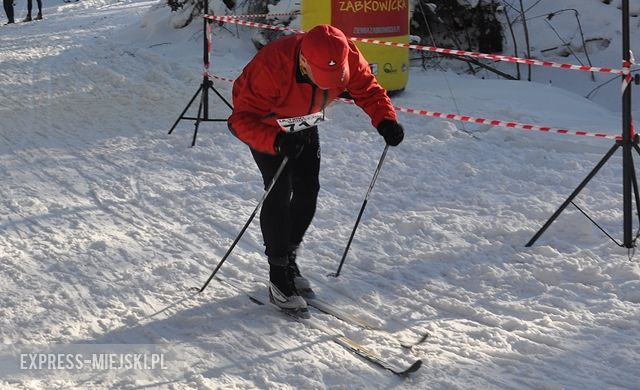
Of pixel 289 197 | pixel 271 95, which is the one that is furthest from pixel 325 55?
pixel 289 197

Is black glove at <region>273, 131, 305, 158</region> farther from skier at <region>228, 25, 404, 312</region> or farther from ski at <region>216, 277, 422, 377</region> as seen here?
ski at <region>216, 277, 422, 377</region>

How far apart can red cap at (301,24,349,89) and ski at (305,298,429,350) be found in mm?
1334

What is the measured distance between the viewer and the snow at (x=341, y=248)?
411cm

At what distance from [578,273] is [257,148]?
2275 mm

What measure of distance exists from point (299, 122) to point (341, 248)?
5.16 ft

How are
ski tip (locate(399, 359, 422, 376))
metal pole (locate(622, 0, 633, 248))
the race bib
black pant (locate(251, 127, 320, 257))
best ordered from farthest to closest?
metal pole (locate(622, 0, 633, 248)), black pant (locate(251, 127, 320, 257)), the race bib, ski tip (locate(399, 359, 422, 376))

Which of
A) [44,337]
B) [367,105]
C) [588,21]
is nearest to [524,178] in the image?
[367,105]

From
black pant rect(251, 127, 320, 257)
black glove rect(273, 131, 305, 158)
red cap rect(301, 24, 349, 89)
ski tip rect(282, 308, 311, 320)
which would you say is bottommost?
ski tip rect(282, 308, 311, 320)

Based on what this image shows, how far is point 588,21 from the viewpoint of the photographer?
1222cm

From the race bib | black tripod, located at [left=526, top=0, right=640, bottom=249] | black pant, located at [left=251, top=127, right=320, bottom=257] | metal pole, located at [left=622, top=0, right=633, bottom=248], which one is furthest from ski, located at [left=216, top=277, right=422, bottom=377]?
metal pole, located at [left=622, top=0, right=633, bottom=248]

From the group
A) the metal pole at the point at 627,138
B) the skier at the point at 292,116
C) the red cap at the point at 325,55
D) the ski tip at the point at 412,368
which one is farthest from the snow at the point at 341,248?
the red cap at the point at 325,55

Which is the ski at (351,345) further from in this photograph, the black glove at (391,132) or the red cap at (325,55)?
the red cap at (325,55)

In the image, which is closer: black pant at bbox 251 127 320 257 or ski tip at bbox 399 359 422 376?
ski tip at bbox 399 359 422 376

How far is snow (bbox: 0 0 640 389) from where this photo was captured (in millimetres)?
4105
